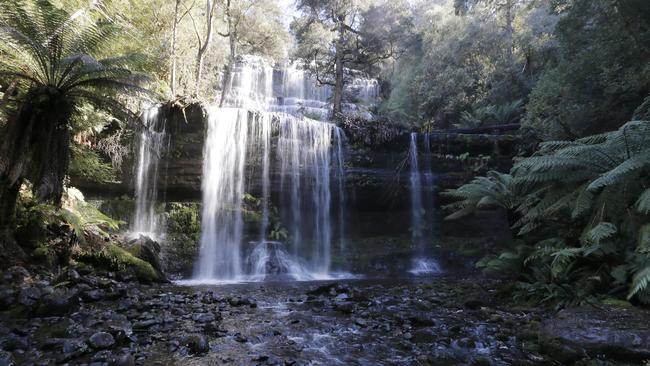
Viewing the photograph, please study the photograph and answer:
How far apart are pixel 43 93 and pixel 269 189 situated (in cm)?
764

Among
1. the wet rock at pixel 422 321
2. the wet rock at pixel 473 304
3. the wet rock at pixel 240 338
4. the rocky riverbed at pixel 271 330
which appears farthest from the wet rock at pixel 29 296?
the wet rock at pixel 473 304

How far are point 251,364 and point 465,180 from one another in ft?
37.9

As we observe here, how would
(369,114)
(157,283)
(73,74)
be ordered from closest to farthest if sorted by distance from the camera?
(73,74)
(157,283)
(369,114)

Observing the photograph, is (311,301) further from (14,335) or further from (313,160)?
(313,160)

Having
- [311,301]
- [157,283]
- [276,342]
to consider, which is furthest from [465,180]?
[276,342]

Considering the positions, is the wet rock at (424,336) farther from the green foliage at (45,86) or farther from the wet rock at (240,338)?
the green foliage at (45,86)

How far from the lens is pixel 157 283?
773cm

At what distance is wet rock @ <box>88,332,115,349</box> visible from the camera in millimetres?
3382

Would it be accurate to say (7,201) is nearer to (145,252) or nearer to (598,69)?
(145,252)

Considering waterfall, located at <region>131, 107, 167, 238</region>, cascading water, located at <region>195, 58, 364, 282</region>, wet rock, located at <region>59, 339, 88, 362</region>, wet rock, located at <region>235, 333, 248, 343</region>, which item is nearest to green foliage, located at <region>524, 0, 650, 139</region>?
cascading water, located at <region>195, 58, 364, 282</region>

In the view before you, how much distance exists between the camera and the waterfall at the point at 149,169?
Result: 11.5 m

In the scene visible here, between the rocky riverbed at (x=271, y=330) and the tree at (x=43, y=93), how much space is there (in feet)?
4.45

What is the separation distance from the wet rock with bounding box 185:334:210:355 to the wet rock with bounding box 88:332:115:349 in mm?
643

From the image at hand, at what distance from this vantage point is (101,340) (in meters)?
3.44
